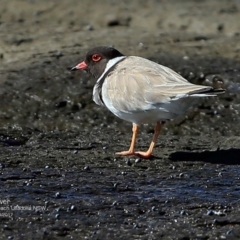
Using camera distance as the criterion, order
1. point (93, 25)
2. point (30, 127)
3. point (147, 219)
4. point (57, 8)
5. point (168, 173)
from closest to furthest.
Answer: point (147, 219) → point (168, 173) → point (30, 127) → point (93, 25) → point (57, 8)

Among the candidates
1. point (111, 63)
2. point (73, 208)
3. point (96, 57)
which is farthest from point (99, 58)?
point (73, 208)

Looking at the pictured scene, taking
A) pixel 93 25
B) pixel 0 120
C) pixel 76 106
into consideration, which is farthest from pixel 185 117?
pixel 93 25

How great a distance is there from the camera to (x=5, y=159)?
8469mm

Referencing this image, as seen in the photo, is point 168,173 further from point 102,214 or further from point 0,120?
point 0,120

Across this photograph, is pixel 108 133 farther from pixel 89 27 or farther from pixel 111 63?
pixel 89 27

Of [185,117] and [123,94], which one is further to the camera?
[185,117]

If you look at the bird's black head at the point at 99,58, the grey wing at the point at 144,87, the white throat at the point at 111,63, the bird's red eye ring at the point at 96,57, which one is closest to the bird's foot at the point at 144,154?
the grey wing at the point at 144,87

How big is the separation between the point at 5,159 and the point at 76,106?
3037 mm

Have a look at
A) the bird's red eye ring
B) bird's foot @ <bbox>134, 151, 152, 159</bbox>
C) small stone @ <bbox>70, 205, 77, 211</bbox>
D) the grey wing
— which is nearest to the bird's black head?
the bird's red eye ring

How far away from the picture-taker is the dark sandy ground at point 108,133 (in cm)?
675

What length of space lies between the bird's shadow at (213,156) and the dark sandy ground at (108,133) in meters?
0.01

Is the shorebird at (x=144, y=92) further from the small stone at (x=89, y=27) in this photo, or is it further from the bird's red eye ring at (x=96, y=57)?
the small stone at (x=89, y=27)

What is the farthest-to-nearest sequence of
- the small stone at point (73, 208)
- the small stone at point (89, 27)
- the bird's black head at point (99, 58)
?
1. the small stone at point (89, 27)
2. the bird's black head at point (99, 58)
3. the small stone at point (73, 208)

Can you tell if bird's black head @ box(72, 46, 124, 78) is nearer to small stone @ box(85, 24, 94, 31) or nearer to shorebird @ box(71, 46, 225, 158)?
shorebird @ box(71, 46, 225, 158)
